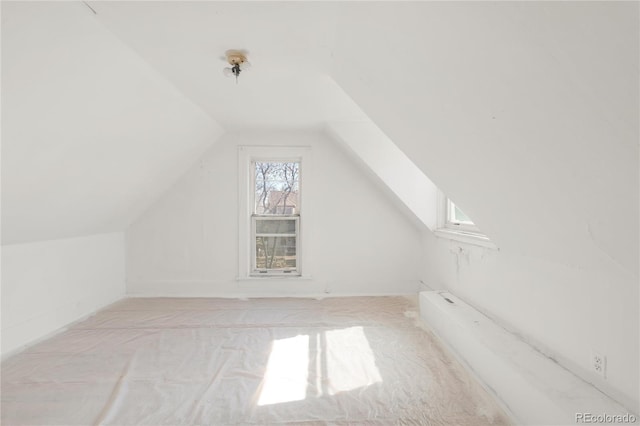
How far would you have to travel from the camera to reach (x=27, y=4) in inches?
47.9

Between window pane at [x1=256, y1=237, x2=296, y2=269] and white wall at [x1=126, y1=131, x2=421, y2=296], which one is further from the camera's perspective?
window pane at [x1=256, y1=237, x2=296, y2=269]

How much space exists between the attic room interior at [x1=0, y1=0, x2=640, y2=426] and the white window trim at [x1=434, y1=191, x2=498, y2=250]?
3 centimetres

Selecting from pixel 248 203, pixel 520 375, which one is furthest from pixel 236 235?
pixel 520 375

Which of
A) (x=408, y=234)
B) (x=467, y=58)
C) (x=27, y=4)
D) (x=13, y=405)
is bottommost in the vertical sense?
(x=13, y=405)

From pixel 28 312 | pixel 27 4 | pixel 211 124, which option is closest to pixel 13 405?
pixel 28 312

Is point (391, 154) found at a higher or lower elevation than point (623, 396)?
higher

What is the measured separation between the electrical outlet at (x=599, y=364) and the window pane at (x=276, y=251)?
3021 millimetres

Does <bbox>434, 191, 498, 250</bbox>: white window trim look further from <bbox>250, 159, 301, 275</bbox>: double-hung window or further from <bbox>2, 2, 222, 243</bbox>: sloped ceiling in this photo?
<bbox>2, 2, 222, 243</bbox>: sloped ceiling

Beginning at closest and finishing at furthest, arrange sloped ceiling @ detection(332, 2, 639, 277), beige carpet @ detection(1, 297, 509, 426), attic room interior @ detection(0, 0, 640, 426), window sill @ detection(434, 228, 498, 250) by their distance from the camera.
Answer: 1. sloped ceiling @ detection(332, 2, 639, 277)
2. attic room interior @ detection(0, 0, 640, 426)
3. beige carpet @ detection(1, 297, 509, 426)
4. window sill @ detection(434, 228, 498, 250)

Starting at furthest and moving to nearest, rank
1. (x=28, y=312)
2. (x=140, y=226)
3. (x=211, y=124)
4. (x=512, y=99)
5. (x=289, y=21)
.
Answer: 1. (x=140, y=226)
2. (x=211, y=124)
3. (x=28, y=312)
4. (x=289, y=21)
5. (x=512, y=99)

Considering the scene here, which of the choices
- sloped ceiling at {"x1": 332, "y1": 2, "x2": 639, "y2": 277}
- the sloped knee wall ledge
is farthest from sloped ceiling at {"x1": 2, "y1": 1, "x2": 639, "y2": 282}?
the sloped knee wall ledge

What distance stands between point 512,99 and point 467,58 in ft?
0.68

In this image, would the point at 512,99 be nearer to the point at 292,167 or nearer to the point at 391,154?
the point at 391,154

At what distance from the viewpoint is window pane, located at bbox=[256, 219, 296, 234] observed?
3941 mm
